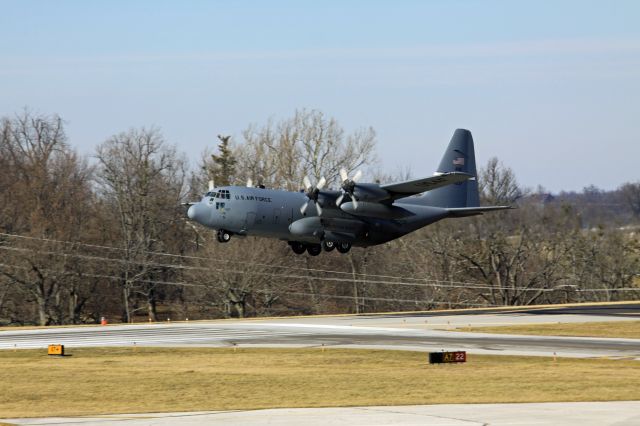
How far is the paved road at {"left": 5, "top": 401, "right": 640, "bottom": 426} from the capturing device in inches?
979

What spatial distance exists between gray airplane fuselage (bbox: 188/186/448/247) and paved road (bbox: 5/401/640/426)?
36.0m

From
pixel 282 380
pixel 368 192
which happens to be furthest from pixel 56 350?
pixel 368 192

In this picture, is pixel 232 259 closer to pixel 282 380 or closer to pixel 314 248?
pixel 314 248

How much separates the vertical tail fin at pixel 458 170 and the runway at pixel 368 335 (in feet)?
27.1

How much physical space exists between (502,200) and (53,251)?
55922 mm

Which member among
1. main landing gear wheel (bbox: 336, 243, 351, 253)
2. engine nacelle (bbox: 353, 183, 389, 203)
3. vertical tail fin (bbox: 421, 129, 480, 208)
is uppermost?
vertical tail fin (bbox: 421, 129, 480, 208)

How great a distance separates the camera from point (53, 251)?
315ft

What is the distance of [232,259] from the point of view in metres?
98.1

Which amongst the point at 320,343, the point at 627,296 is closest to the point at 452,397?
the point at 320,343

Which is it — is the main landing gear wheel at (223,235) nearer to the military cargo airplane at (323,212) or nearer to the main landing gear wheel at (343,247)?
the military cargo airplane at (323,212)

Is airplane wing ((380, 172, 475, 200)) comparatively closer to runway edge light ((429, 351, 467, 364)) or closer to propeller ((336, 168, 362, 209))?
propeller ((336, 168, 362, 209))

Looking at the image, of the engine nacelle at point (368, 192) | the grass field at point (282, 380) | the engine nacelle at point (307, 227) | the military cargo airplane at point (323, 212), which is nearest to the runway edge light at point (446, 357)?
the grass field at point (282, 380)

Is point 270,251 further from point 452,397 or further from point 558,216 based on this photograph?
point 452,397

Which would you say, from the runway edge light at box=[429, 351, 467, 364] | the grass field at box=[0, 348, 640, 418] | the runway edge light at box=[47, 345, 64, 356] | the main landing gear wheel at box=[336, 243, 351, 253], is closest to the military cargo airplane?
the main landing gear wheel at box=[336, 243, 351, 253]
